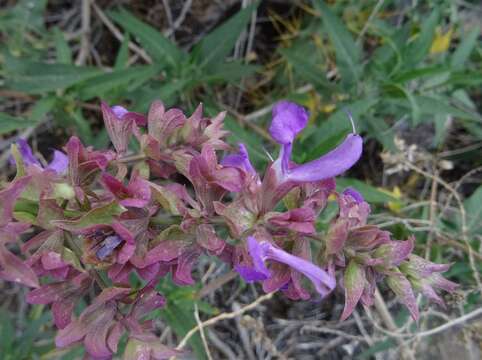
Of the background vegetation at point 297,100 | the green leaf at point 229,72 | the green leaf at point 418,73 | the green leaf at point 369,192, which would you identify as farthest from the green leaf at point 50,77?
the green leaf at point 418,73

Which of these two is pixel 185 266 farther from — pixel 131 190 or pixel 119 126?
pixel 119 126

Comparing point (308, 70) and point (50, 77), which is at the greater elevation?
point (50, 77)

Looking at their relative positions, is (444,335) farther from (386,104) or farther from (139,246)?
(139,246)

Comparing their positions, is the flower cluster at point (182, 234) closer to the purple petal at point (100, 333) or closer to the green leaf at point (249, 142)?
the purple petal at point (100, 333)

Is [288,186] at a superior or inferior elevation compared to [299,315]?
superior

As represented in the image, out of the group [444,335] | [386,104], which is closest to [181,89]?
[386,104]

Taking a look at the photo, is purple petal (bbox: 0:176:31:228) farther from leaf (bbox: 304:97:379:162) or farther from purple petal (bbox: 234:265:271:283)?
leaf (bbox: 304:97:379:162)

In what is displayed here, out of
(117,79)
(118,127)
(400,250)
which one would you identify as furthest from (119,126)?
(117,79)
